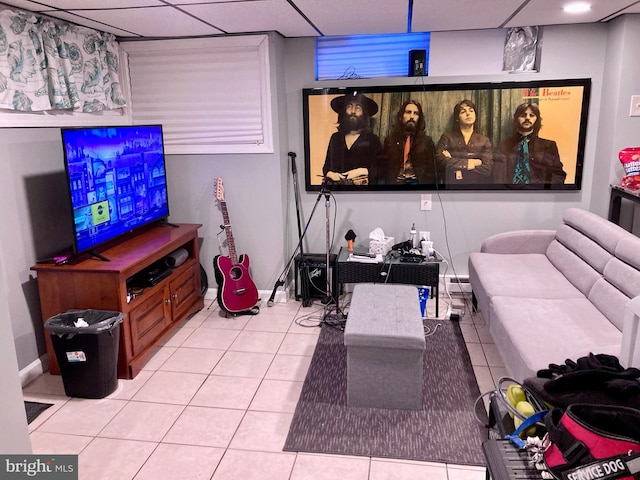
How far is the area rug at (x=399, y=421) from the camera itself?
2428 millimetres

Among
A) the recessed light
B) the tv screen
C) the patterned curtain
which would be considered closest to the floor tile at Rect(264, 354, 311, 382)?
the tv screen

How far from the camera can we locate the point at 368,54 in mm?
4133

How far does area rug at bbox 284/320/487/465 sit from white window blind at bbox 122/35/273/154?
1.96 m

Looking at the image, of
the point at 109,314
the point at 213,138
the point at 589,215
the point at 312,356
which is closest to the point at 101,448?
the point at 109,314

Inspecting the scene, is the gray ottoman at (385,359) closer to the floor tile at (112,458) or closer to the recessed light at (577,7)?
the floor tile at (112,458)

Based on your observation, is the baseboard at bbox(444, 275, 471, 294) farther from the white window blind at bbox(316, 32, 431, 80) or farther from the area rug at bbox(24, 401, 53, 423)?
the area rug at bbox(24, 401, 53, 423)

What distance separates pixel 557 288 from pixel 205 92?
2950 millimetres

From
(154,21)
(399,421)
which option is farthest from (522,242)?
(154,21)

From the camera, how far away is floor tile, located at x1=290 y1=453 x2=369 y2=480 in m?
2.27

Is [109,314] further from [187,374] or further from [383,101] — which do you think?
[383,101]

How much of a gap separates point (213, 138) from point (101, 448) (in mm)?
2486

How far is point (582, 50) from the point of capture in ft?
12.7

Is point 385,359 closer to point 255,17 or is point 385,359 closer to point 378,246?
point 378,246

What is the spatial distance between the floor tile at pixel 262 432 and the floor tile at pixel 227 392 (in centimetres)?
14
